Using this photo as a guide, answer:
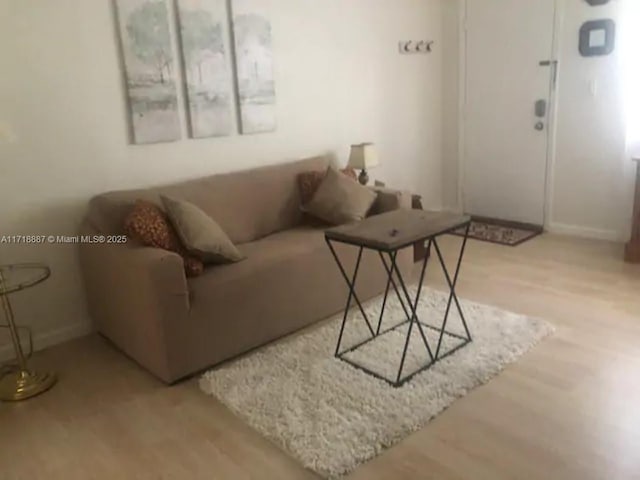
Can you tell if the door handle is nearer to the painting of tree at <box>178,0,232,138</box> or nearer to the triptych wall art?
the triptych wall art

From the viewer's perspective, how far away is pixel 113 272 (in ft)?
9.66

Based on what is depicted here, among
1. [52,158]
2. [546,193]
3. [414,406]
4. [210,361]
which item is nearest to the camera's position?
[414,406]

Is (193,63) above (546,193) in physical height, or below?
above

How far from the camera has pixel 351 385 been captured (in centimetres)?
266

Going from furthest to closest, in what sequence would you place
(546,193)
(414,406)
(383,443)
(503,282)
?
(546,193) → (503,282) → (414,406) → (383,443)

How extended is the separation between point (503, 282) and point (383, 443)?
2016 millimetres

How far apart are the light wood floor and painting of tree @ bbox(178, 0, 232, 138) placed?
1591 mm

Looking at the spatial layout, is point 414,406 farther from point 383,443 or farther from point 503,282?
point 503,282

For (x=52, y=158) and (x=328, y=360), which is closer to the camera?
(x=328, y=360)

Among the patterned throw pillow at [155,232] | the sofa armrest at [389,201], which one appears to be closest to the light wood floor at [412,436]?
the patterned throw pillow at [155,232]

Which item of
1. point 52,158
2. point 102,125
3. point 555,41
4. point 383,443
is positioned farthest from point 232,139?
point 555,41

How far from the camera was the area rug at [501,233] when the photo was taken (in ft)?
15.7

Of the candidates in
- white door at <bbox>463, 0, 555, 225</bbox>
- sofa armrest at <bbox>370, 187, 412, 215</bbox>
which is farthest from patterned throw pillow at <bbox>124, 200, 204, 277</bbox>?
white door at <bbox>463, 0, 555, 225</bbox>

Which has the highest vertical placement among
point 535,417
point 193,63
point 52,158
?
point 193,63
